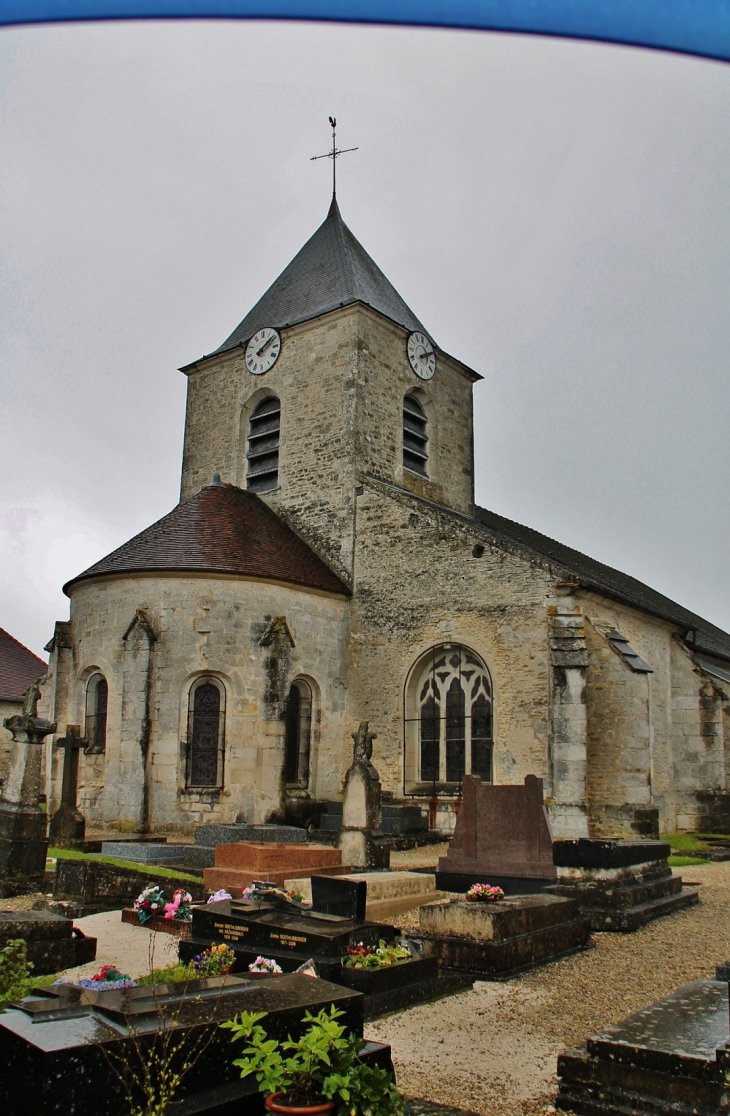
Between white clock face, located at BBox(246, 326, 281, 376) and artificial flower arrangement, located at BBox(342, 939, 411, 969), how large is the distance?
16.2 meters

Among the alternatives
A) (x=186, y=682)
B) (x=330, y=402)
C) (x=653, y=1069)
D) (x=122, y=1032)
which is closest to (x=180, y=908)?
(x=122, y=1032)

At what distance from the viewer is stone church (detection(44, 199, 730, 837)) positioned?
15.1m

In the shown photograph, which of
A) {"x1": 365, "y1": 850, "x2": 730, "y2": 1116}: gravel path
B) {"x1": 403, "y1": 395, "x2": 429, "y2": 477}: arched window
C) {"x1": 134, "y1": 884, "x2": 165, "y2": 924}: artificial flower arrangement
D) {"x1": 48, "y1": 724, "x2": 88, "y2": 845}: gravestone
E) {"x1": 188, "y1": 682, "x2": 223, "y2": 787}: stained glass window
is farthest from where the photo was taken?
{"x1": 403, "y1": 395, "x2": 429, "y2": 477}: arched window

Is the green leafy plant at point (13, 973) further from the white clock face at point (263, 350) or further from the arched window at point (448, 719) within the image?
the white clock face at point (263, 350)

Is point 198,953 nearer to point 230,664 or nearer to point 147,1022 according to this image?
point 147,1022

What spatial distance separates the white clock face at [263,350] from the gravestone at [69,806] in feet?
32.7

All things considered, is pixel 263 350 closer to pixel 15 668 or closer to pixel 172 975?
pixel 15 668

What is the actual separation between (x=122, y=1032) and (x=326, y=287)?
64.0ft

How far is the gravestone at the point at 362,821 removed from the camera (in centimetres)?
1123

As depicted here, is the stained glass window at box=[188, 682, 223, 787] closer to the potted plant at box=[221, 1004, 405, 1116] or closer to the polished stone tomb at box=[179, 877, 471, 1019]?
the polished stone tomb at box=[179, 877, 471, 1019]

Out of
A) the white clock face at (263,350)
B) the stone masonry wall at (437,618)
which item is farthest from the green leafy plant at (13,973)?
the white clock face at (263,350)

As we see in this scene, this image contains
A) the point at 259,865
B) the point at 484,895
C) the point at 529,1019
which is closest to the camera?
the point at 529,1019

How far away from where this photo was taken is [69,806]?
43.2ft

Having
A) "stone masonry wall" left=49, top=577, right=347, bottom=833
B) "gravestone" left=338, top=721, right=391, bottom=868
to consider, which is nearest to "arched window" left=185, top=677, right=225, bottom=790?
"stone masonry wall" left=49, top=577, right=347, bottom=833
